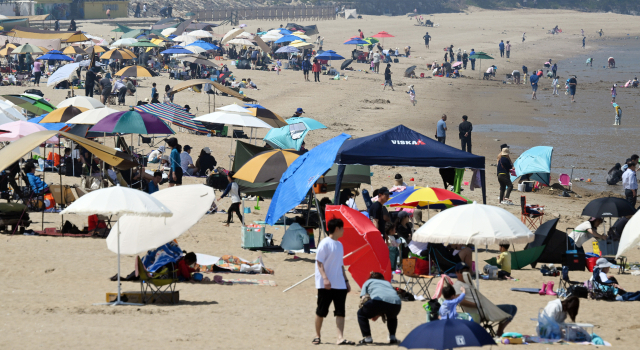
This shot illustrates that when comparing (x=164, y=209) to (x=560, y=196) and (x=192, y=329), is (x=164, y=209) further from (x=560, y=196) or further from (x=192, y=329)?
(x=560, y=196)

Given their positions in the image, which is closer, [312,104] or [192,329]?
[192,329]

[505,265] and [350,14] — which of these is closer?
[505,265]

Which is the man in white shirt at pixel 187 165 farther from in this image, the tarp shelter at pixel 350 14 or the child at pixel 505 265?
the tarp shelter at pixel 350 14

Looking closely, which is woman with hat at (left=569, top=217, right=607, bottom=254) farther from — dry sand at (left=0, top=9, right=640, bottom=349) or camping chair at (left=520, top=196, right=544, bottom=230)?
camping chair at (left=520, top=196, right=544, bottom=230)

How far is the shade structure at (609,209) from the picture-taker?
13.1 m

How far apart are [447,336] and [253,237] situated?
7.39 meters

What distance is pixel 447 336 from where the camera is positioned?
557cm

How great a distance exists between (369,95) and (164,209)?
28660mm

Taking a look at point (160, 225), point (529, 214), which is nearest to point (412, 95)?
point (529, 214)

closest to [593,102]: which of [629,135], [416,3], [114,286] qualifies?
[629,135]

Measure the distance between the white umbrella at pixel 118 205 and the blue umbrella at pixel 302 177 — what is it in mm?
2542

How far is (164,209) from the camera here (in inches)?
357

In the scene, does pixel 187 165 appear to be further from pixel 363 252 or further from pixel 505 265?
pixel 363 252

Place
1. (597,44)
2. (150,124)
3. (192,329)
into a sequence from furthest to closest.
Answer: (597,44) → (150,124) → (192,329)
